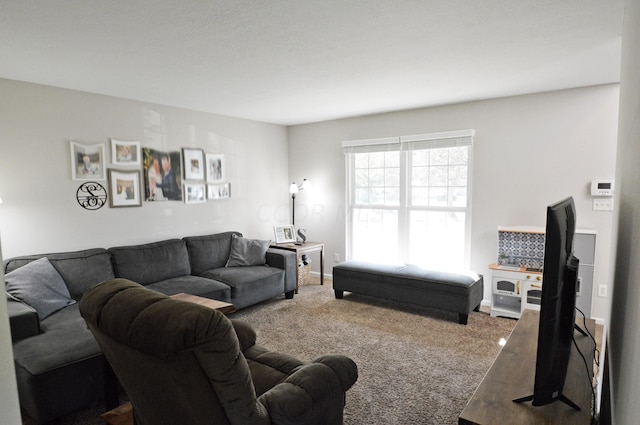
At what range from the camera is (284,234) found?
5.36 meters

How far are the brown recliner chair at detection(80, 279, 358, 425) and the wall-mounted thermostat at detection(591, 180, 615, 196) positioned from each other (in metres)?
3.50

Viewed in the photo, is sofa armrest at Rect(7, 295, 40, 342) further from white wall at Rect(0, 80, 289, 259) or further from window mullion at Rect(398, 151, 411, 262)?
window mullion at Rect(398, 151, 411, 262)

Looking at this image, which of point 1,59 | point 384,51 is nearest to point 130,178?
point 1,59

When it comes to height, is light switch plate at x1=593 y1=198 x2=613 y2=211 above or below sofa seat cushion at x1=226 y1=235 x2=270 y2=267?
above

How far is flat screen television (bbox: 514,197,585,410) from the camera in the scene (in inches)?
46.9

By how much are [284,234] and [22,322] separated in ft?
10.8

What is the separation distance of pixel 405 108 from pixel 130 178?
3.40 meters

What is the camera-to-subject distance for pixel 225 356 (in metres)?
1.23

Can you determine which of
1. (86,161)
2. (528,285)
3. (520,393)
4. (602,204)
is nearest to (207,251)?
(86,161)

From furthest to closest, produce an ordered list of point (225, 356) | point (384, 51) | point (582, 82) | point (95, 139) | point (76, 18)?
point (95, 139), point (582, 82), point (384, 51), point (76, 18), point (225, 356)

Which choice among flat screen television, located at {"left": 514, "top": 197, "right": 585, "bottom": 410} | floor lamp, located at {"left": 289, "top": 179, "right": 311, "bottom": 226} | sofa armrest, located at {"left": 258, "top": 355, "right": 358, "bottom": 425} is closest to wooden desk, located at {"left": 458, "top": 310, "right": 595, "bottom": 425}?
flat screen television, located at {"left": 514, "top": 197, "right": 585, "bottom": 410}

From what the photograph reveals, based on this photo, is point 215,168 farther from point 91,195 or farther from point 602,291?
point 602,291

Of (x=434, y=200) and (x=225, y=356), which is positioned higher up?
(x=434, y=200)

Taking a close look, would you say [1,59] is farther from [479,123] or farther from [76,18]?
[479,123]
